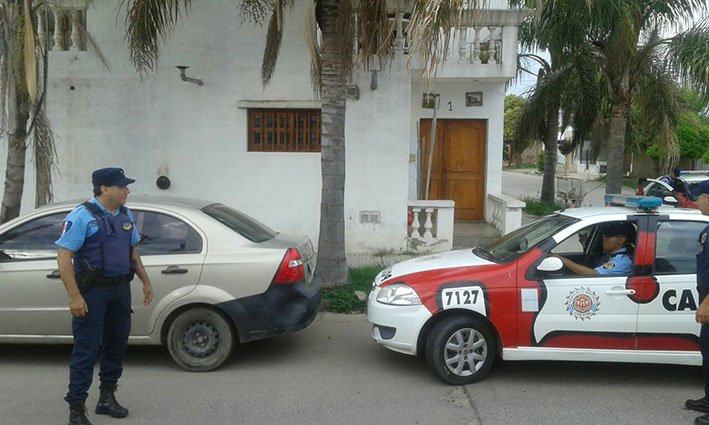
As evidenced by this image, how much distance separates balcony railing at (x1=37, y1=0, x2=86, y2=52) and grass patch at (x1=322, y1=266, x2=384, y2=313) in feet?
18.5

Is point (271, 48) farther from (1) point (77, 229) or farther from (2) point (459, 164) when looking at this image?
(1) point (77, 229)

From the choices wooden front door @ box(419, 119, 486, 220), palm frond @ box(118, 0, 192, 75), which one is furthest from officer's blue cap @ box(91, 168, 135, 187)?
wooden front door @ box(419, 119, 486, 220)

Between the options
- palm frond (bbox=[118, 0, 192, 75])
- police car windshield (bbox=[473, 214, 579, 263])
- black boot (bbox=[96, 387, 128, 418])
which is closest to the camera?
black boot (bbox=[96, 387, 128, 418])

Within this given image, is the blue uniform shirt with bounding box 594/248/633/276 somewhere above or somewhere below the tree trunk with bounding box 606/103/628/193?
below

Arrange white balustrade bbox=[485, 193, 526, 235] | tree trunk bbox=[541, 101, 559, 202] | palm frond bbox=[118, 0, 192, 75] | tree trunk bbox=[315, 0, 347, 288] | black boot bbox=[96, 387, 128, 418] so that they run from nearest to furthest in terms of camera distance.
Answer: black boot bbox=[96, 387, 128, 418]
tree trunk bbox=[315, 0, 347, 288]
palm frond bbox=[118, 0, 192, 75]
white balustrade bbox=[485, 193, 526, 235]
tree trunk bbox=[541, 101, 559, 202]

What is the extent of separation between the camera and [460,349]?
5.17 m

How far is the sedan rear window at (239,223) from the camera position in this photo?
584cm

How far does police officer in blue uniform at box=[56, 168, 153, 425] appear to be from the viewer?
4.18 meters

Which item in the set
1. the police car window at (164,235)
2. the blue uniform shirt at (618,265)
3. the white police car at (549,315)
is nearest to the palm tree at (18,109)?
the police car window at (164,235)

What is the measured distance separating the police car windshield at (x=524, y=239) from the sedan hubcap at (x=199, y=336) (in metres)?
2.52

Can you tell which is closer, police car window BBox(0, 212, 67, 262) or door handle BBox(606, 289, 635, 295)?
door handle BBox(606, 289, 635, 295)

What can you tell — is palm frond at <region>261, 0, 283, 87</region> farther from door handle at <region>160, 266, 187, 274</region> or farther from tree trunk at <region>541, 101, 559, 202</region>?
tree trunk at <region>541, 101, 559, 202</region>

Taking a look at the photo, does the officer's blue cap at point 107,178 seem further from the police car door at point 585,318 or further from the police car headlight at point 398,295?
the police car door at point 585,318

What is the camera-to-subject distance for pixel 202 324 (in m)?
5.51
